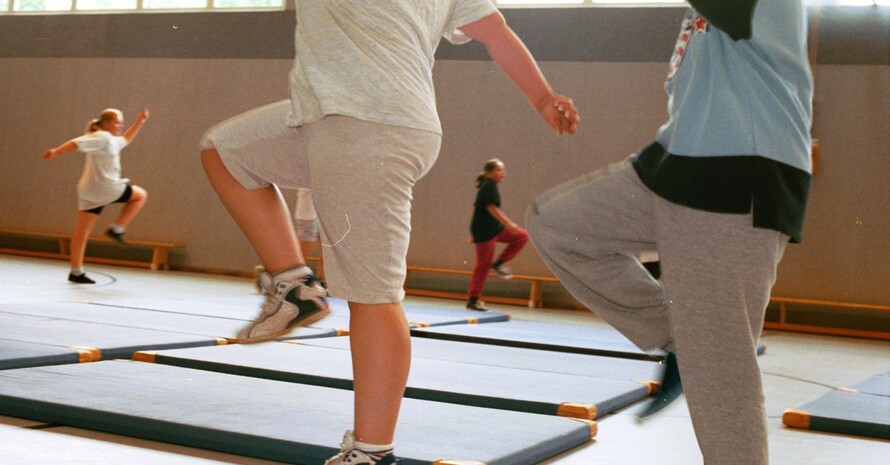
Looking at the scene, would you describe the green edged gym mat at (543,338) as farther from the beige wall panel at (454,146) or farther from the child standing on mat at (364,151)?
the beige wall panel at (454,146)

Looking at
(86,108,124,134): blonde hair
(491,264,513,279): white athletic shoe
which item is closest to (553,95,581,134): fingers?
(491,264,513,279): white athletic shoe

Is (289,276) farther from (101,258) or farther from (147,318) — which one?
(101,258)

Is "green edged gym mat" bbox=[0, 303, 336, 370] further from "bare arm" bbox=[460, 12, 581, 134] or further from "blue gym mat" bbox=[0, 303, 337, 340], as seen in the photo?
"bare arm" bbox=[460, 12, 581, 134]

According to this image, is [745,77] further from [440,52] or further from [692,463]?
[440,52]

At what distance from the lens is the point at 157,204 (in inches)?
508

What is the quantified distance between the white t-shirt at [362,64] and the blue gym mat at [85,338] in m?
2.12

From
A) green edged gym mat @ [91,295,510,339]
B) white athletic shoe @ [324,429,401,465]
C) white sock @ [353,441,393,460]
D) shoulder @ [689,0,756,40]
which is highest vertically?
shoulder @ [689,0,756,40]

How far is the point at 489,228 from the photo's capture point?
9055 millimetres

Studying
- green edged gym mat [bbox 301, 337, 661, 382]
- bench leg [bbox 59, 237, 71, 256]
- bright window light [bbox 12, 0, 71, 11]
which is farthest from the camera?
bright window light [bbox 12, 0, 71, 11]

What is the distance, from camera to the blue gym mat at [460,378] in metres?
3.58

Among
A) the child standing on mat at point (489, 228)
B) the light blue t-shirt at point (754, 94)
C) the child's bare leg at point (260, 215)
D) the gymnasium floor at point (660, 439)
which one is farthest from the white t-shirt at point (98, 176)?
the light blue t-shirt at point (754, 94)

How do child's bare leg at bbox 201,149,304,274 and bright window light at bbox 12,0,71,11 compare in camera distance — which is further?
bright window light at bbox 12,0,71,11

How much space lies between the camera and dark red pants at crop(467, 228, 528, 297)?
30.3 ft

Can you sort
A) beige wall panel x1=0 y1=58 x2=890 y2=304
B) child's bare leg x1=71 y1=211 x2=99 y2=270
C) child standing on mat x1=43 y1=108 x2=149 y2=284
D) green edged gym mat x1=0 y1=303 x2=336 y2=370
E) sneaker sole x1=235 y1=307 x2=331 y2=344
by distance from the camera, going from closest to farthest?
sneaker sole x1=235 y1=307 x2=331 y2=344 < green edged gym mat x1=0 y1=303 x2=336 y2=370 < child standing on mat x1=43 y1=108 x2=149 y2=284 < child's bare leg x1=71 y1=211 x2=99 y2=270 < beige wall panel x1=0 y1=58 x2=890 y2=304
